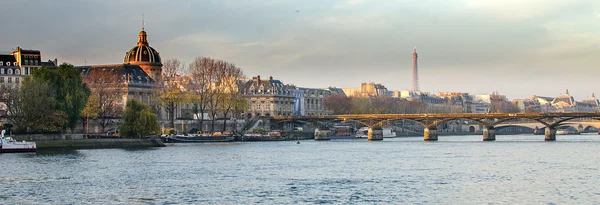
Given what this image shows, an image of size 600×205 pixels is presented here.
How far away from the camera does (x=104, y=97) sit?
377 feet

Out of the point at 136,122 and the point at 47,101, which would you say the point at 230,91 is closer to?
the point at 136,122

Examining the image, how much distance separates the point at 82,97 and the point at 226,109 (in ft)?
126

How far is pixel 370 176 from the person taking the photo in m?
56.8

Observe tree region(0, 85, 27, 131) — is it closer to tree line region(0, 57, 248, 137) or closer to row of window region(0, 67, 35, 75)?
tree line region(0, 57, 248, 137)

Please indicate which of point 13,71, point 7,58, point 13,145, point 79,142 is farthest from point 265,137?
point 13,145

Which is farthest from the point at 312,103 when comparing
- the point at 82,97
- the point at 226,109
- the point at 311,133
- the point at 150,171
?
the point at 150,171

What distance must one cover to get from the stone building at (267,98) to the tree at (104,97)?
46686 mm

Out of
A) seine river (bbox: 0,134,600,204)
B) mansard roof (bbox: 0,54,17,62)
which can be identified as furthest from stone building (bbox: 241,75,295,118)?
seine river (bbox: 0,134,600,204)

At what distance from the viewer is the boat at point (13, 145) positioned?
78188 millimetres

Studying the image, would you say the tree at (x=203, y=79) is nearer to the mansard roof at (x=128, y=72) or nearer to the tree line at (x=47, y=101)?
the mansard roof at (x=128, y=72)

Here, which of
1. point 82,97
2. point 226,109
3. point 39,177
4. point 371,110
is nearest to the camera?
point 39,177

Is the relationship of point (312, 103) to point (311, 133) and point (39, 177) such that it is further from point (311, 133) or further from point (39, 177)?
point (39, 177)

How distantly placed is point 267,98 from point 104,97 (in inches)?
2393

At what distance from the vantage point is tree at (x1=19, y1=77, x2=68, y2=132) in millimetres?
82625
